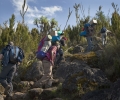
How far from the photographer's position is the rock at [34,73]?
7.17m

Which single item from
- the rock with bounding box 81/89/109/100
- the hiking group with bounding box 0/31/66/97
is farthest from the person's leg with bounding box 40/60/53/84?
the rock with bounding box 81/89/109/100

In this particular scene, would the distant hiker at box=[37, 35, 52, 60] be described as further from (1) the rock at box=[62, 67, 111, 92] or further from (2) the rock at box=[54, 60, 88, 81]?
(1) the rock at box=[62, 67, 111, 92]

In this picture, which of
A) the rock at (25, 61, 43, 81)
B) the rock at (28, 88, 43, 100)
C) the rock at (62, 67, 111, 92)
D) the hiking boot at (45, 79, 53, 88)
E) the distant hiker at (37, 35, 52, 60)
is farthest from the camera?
the rock at (25, 61, 43, 81)

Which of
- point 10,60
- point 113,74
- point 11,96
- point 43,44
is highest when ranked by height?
point 43,44

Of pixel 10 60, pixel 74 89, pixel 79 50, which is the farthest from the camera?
pixel 79 50

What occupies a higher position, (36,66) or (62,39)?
(62,39)

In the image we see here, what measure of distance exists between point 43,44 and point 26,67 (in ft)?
5.33

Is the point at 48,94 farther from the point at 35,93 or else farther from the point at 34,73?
the point at 34,73

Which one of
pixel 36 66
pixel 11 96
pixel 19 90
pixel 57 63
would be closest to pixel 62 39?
pixel 57 63

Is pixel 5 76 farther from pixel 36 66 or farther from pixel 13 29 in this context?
pixel 13 29

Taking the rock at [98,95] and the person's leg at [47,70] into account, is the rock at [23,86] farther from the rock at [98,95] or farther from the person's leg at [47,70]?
the rock at [98,95]

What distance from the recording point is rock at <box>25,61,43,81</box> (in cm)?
717

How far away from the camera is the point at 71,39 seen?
14.6 m

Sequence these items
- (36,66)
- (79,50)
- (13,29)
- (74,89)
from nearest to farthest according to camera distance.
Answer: (74,89), (36,66), (13,29), (79,50)
